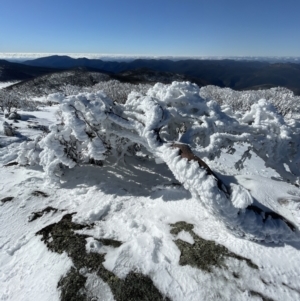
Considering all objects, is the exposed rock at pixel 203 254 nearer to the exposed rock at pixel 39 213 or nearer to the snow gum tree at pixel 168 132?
the snow gum tree at pixel 168 132

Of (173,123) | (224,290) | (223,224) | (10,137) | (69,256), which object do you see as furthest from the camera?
(10,137)

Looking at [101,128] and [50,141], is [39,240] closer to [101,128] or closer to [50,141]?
[50,141]

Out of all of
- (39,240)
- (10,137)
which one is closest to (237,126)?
(39,240)

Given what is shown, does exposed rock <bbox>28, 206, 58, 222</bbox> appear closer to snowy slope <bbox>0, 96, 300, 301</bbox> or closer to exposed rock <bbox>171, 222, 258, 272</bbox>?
snowy slope <bbox>0, 96, 300, 301</bbox>

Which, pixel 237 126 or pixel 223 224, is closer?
pixel 223 224

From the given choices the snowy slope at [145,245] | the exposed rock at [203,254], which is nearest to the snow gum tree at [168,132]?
the snowy slope at [145,245]

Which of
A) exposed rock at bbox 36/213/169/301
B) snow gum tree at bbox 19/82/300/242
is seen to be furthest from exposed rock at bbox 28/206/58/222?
snow gum tree at bbox 19/82/300/242

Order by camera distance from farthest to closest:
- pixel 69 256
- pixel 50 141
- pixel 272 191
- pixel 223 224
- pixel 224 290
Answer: pixel 50 141
pixel 272 191
pixel 223 224
pixel 69 256
pixel 224 290
